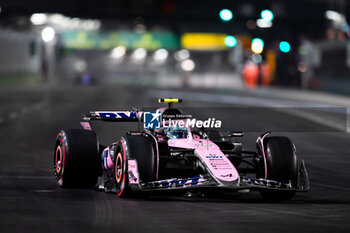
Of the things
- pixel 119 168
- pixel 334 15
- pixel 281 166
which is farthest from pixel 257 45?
pixel 119 168

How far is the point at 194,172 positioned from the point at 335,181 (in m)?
3.39

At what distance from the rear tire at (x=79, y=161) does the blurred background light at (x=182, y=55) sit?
89.7 meters

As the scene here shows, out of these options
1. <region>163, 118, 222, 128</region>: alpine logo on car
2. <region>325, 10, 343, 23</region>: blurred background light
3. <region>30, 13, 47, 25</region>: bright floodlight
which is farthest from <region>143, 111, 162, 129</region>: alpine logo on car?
<region>30, 13, 47, 25</region>: bright floodlight

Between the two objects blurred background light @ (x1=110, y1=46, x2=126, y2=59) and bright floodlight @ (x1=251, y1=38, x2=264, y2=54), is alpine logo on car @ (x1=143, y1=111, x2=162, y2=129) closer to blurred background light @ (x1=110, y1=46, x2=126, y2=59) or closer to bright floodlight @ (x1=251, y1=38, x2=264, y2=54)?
bright floodlight @ (x1=251, y1=38, x2=264, y2=54)

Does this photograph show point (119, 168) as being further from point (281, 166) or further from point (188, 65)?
point (188, 65)

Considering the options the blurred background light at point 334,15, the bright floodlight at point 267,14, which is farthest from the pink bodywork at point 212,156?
the blurred background light at point 334,15

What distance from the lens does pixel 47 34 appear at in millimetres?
95375

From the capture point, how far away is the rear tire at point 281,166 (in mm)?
11555

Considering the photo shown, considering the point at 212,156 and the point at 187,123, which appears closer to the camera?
the point at 212,156

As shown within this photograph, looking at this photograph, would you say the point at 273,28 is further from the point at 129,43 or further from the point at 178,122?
the point at 178,122

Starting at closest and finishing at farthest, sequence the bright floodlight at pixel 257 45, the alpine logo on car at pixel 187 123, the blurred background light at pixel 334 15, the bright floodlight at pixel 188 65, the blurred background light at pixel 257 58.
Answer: the alpine logo on car at pixel 187 123 < the bright floodlight at pixel 257 45 < the blurred background light at pixel 334 15 < the blurred background light at pixel 257 58 < the bright floodlight at pixel 188 65

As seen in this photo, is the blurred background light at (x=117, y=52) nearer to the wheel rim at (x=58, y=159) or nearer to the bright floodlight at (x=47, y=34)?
the bright floodlight at (x=47, y=34)

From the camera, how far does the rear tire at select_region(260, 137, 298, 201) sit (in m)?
11.6

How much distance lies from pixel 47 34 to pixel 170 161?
85113 millimetres
